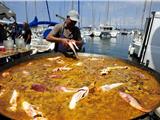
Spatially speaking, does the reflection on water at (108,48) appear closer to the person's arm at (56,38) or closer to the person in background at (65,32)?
the person in background at (65,32)

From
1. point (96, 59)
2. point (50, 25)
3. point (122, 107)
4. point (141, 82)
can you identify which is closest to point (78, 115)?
point (122, 107)

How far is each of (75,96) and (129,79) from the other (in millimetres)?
1084

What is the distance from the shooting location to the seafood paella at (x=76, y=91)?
2738 mm

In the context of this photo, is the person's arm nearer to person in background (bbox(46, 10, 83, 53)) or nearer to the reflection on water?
person in background (bbox(46, 10, 83, 53))

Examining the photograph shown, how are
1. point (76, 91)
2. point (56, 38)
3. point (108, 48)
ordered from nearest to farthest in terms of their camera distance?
point (76, 91)
point (56, 38)
point (108, 48)

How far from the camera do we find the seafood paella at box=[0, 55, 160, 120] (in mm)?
2738

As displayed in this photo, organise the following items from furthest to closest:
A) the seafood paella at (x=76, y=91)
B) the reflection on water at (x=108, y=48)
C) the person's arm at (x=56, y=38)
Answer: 1. the reflection on water at (x=108, y=48)
2. the person's arm at (x=56, y=38)
3. the seafood paella at (x=76, y=91)

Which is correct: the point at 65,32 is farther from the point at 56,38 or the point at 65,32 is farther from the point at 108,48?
the point at 108,48

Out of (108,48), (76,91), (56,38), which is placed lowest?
(108,48)

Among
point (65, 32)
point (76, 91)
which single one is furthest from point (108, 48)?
point (76, 91)

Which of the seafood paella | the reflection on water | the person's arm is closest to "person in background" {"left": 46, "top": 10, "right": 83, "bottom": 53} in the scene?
the person's arm

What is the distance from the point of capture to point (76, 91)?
125 inches

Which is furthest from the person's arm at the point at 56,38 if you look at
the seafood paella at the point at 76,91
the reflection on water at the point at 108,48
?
the reflection on water at the point at 108,48

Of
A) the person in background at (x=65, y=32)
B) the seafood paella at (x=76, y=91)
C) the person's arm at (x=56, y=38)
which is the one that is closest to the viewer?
the seafood paella at (x=76, y=91)
